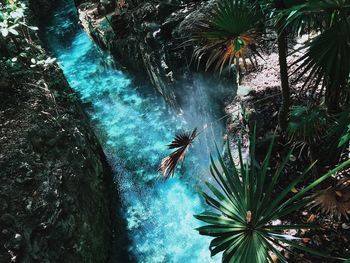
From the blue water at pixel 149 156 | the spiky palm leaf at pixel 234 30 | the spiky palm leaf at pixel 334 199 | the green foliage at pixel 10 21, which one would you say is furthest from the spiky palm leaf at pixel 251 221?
the green foliage at pixel 10 21

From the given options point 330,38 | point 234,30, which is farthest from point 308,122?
point 234,30

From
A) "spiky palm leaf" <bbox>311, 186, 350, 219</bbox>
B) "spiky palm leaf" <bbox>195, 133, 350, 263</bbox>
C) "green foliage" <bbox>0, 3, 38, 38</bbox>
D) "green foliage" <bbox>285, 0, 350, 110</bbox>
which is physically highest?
"green foliage" <bbox>0, 3, 38, 38</bbox>

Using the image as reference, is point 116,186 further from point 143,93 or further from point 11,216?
point 143,93

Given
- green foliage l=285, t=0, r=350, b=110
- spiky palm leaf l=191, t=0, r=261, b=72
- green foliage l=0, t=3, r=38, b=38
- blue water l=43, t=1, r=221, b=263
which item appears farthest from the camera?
blue water l=43, t=1, r=221, b=263

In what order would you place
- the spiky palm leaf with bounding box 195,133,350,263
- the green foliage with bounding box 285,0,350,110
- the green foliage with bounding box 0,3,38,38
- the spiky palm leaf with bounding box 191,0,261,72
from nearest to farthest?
the spiky palm leaf with bounding box 195,133,350,263 → the green foliage with bounding box 285,0,350,110 → the spiky palm leaf with bounding box 191,0,261,72 → the green foliage with bounding box 0,3,38,38

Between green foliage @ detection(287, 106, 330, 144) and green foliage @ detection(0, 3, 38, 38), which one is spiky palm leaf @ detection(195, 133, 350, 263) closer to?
A: green foliage @ detection(287, 106, 330, 144)

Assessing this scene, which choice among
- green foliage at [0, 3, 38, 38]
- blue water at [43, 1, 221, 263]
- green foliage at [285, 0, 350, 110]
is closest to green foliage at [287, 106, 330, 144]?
green foliage at [285, 0, 350, 110]

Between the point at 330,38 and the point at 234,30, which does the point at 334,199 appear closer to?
the point at 330,38
